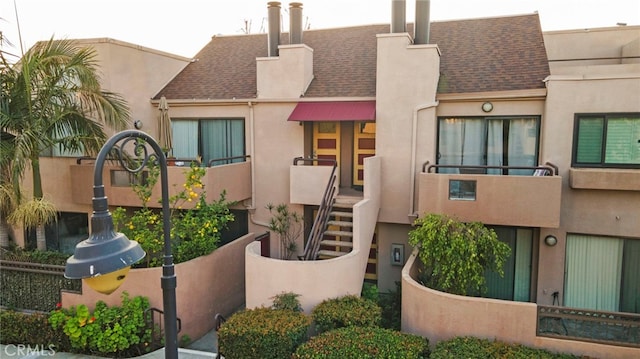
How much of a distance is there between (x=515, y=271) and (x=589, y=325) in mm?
3463

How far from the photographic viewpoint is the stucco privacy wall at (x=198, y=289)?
10.1 meters

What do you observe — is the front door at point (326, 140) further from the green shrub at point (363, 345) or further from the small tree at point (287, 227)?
the green shrub at point (363, 345)

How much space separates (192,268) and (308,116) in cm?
552

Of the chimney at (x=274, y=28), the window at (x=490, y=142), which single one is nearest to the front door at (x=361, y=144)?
the window at (x=490, y=142)

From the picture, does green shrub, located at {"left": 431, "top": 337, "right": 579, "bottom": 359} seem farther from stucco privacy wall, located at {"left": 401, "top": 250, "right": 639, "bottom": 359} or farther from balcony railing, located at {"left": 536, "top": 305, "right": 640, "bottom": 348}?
balcony railing, located at {"left": 536, "top": 305, "right": 640, "bottom": 348}

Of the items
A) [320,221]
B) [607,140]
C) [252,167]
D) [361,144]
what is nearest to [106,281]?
[320,221]

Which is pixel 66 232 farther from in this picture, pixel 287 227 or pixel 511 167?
pixel 511 167

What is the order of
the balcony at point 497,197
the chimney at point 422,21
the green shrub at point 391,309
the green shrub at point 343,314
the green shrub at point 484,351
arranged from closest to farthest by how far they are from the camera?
the green shrub at point 484,351
the green shrub at point 343,314
the balcony at point 497,197
the green shrub at point 391,309
the chimney at point 422,21

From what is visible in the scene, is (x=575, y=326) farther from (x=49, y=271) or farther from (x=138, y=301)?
(x=49, y=271)

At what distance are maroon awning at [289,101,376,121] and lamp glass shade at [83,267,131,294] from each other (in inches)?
369

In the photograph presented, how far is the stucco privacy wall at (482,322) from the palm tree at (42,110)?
9.41 metres

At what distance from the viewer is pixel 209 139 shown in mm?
15031

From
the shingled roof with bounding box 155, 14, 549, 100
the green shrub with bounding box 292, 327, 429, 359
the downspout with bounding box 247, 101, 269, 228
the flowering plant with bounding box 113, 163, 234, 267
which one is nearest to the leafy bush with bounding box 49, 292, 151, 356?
the flowering plant with bounding box 113, 163, 234, 267

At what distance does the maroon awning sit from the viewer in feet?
42.0
